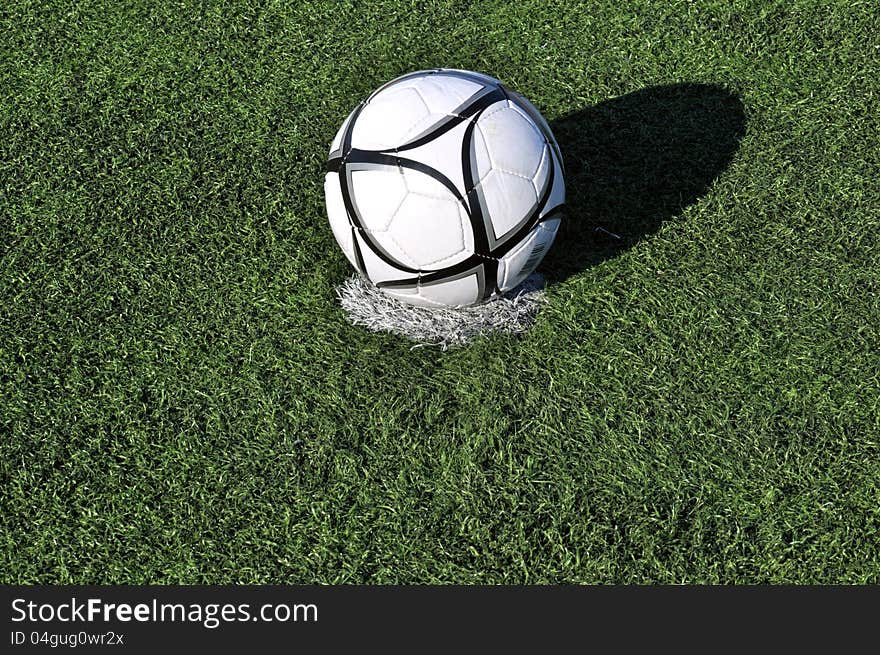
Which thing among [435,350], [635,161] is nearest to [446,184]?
[435,350]

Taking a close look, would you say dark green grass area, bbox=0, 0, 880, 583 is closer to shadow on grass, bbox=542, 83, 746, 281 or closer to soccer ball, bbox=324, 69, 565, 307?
shadow on grass, bbox=542, 83, 746, 281

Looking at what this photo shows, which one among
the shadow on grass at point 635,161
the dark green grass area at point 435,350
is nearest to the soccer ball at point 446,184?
the dark green grass area at point 435,350

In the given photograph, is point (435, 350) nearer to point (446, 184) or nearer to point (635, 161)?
point (446, 184)

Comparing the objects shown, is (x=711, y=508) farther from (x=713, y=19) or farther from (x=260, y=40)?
(x=260, y=40)

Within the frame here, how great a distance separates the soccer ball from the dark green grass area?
1.49 feet

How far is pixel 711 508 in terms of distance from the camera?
3.55 meters

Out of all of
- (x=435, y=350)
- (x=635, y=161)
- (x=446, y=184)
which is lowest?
(x=435, y=350)

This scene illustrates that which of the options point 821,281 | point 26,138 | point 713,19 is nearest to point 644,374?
point 821,281

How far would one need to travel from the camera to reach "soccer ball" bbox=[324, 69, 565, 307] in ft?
11.5

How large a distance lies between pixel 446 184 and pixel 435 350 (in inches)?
32.7

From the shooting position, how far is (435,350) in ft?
13.1

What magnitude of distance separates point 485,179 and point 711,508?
156cm

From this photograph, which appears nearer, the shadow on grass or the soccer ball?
the soccer ball

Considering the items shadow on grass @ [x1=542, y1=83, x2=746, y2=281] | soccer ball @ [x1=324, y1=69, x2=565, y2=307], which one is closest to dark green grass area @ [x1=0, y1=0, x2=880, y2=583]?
shadow on grass @ [x1=542, y1=83, x2=746, y2=281]
